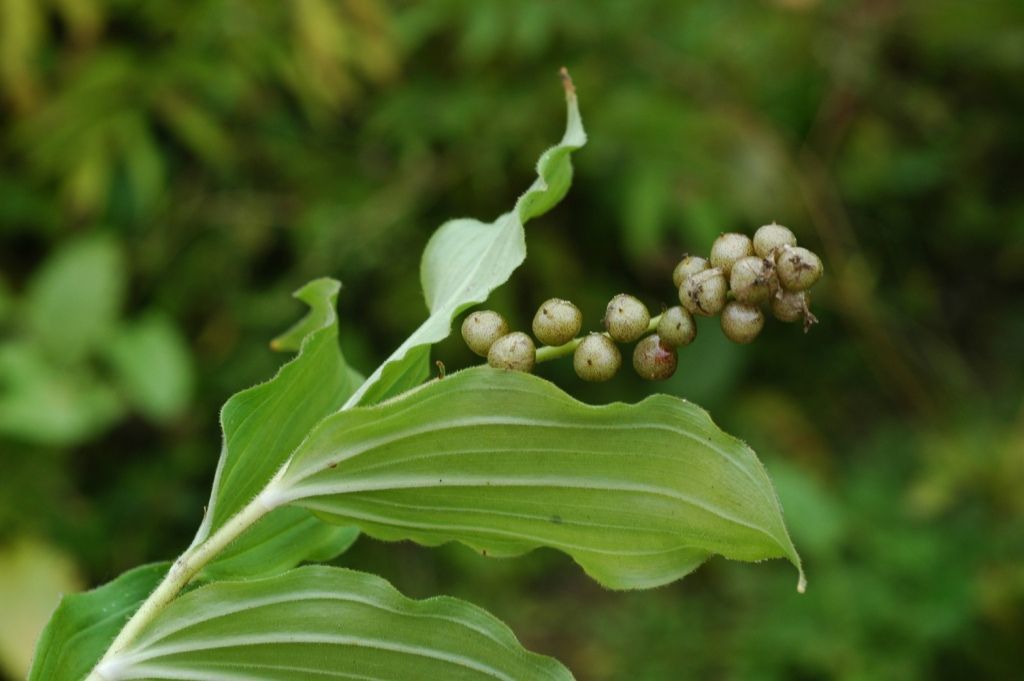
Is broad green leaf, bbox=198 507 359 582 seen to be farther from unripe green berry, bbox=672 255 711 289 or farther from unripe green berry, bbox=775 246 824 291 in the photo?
unripe green berry, bbox=775 246 824 291

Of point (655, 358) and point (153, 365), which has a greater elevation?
point (655, 358)

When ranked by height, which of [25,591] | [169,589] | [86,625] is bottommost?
[25,591]

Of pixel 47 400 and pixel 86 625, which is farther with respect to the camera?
pixel 47 400

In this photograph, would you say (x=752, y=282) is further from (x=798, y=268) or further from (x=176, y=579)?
(x=176, y=579)

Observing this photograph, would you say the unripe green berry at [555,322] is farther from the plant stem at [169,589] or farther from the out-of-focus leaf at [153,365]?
the out-of-focus leaf at [153,365]

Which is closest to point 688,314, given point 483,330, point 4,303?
point 483,330

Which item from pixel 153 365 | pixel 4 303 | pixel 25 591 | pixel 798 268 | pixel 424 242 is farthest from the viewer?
pixel 424 242
